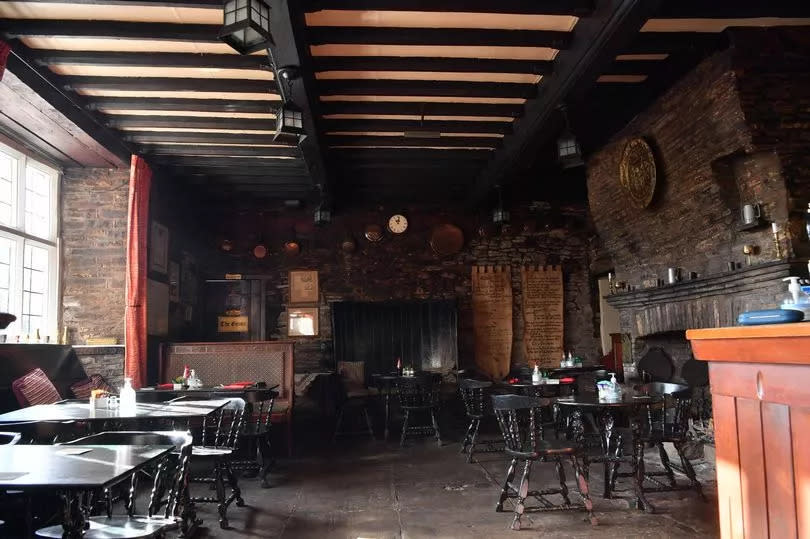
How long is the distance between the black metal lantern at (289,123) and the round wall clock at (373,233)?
4.86 metres

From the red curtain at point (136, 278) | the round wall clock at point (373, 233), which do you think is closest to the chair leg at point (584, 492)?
the red curtain at point (136, 278)

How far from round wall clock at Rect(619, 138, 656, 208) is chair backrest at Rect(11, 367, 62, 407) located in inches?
241

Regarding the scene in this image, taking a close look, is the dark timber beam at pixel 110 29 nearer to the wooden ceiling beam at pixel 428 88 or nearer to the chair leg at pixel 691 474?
the wooden ceiling beam at pixel 428 88

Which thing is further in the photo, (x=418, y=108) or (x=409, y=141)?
(x=409, y=141)

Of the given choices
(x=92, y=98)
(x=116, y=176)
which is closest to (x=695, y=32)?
(x=92, y=98)

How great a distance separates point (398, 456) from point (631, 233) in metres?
3.72

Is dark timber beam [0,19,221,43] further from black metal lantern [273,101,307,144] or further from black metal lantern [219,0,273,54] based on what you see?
black metal lantern [219,0,273,54]

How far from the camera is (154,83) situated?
17.5 feet

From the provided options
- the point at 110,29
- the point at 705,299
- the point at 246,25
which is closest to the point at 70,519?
the point at 246,25

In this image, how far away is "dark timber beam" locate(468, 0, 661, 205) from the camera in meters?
4.01

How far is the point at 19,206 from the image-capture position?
20.2 ft

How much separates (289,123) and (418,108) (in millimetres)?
1624

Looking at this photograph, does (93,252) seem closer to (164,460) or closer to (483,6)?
(164,460)

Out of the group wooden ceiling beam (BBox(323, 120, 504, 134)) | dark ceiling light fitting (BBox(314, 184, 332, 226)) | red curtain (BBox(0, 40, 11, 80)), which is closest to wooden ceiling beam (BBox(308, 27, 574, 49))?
wooden ceiling beam (BBox(323, 120, 504, 134))
